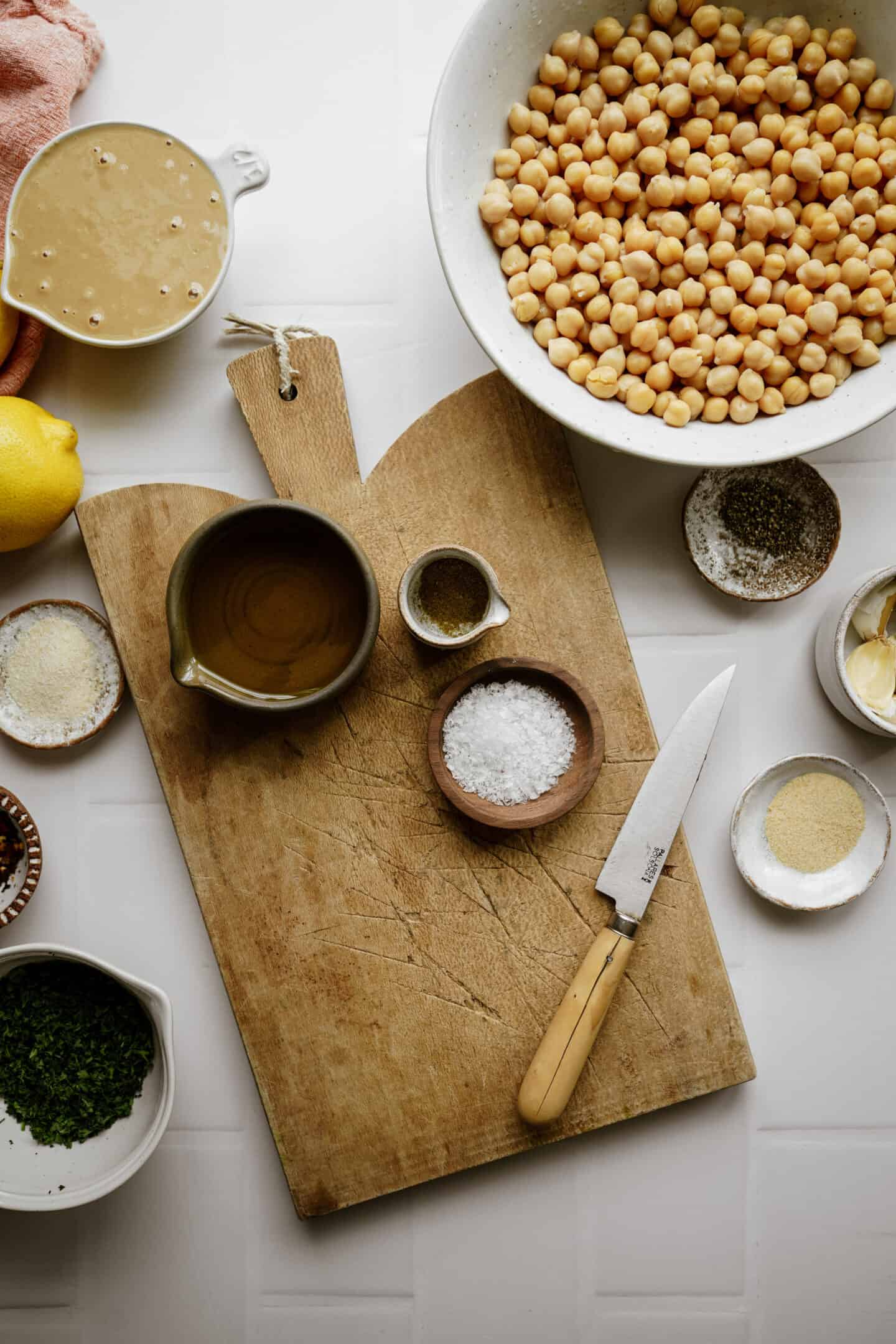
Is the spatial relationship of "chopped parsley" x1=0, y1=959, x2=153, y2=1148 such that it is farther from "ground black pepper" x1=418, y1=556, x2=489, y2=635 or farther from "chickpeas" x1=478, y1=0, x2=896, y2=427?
"chickpeas" x1=478, y1=0, x2=896, y2=427

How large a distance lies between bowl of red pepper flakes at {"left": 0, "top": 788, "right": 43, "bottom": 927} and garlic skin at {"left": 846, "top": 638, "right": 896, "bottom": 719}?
1051 mm

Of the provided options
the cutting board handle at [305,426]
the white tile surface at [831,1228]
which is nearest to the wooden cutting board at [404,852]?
the cutting board handle at [305,426]

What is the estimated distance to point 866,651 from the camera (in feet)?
3.62

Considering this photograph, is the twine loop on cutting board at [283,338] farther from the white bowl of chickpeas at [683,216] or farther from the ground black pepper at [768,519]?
the ground black pepper at [768,519]

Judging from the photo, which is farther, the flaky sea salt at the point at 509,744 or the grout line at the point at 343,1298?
the grout line at the point at 343,1298

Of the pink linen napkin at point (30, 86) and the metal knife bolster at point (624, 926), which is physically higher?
the pink linen napkin at point (30, 86)

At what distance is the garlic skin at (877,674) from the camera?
1100 mm

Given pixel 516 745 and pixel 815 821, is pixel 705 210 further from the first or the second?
pixel 815 821

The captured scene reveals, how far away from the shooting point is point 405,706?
3.66 ft

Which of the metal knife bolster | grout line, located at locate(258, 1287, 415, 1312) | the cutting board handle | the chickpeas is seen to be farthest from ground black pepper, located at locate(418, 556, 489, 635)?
grout line, located at locate(258, 1287, 415, 1312)

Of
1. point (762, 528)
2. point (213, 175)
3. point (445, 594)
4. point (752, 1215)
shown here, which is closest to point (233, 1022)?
point (445, 594)

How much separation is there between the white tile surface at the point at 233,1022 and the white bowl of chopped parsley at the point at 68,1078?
9cm

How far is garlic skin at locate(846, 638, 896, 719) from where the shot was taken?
1100mm

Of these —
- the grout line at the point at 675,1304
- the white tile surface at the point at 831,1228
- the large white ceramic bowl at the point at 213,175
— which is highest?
the large white ceramic bowl at the point at 213,175
